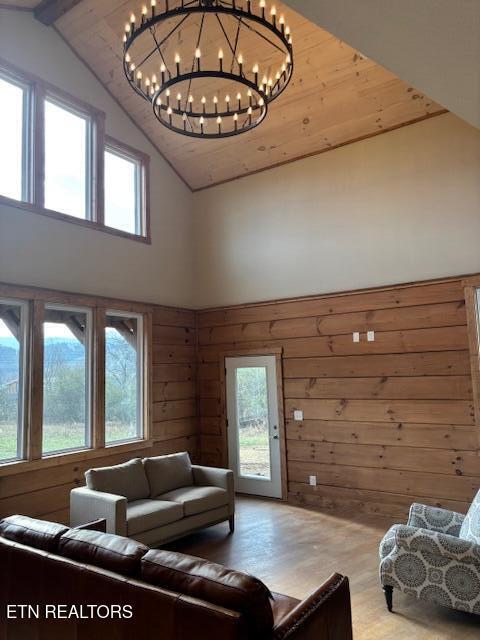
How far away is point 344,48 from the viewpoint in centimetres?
489

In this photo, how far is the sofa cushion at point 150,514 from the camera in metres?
3.90

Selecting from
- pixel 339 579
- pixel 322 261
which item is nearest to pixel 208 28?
pixel 322 261

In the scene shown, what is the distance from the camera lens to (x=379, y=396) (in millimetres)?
5348

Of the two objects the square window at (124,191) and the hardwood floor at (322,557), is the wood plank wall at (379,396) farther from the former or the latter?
the square window at (124,191)

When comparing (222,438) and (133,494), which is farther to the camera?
(222,438)

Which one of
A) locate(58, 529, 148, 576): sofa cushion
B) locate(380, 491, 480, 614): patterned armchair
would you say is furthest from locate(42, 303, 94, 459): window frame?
locate(380, 491, 480, 614): patterned armchair

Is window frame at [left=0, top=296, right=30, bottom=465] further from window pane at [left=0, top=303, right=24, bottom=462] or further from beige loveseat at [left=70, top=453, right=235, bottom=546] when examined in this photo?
beige loveseat at [left=70, top=453, right=235, bottom=546]

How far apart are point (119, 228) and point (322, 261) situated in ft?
8.54

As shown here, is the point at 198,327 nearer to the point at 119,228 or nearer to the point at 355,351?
the point at 119,228

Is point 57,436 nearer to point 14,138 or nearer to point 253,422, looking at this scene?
point 253,422

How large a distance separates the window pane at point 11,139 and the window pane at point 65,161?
283mm

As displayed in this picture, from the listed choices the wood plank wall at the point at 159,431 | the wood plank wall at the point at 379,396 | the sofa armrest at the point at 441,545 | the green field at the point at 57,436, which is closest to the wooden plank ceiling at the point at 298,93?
the wood plank wall at the point at 379,396

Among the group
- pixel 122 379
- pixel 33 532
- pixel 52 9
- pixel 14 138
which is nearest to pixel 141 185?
pixel 14 138

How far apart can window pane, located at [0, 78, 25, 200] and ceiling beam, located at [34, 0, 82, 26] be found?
873 mm
